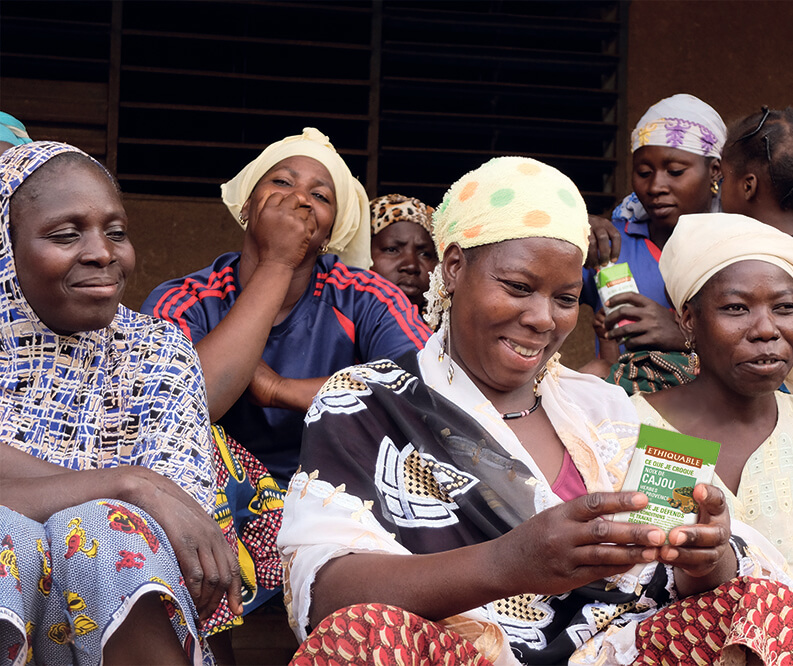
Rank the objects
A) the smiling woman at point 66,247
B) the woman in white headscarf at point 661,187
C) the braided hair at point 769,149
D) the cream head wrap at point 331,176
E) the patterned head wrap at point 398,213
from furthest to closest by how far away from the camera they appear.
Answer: the patterned head wrap at point 398,213 → the woman in white headscarf at point 661,187 → the cream head wrap at point 331,176 → the braided hair at point 769,149 → the smiling woman at point 66,247

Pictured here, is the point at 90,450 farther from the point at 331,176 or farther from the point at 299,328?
the point at 331,176

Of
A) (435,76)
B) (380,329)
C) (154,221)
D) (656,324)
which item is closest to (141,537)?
(380,329)

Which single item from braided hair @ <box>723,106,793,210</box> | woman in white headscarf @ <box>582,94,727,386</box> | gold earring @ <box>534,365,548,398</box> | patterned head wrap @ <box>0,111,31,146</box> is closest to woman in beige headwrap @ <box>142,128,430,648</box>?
patterned head wrap @ <box>0,111,31,146</box>

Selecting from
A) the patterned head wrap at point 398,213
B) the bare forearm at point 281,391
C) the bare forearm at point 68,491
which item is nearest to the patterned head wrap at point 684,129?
the patterned head wrap at point 398,213

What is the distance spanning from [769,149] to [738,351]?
0.94 metres

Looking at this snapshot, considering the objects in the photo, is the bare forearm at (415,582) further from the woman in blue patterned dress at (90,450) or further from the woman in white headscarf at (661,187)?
the woman in white headscarf at (661,187)

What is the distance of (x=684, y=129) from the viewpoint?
428 cm

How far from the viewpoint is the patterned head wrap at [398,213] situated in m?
5.01

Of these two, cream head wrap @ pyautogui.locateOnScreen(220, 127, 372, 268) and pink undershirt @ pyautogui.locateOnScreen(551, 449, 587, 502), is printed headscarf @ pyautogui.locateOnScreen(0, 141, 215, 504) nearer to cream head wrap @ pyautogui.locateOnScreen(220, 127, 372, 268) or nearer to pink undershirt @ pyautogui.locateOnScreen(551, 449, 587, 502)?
pink undershirt @ pyautogui.locateOnScreen(551, 449, 587, 502)

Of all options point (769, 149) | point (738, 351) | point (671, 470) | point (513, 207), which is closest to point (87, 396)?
point (513, 207)

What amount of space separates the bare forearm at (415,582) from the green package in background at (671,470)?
32 centimetres

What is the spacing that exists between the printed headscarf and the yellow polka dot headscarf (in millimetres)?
812

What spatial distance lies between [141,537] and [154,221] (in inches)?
149

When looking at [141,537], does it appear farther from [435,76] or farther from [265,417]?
[435,76]
